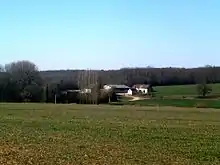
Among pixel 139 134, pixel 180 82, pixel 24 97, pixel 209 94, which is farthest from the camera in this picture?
pixel 180 82

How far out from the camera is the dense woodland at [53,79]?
319 feet

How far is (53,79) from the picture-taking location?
118 metres

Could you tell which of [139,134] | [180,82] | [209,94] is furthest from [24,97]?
[139,134]

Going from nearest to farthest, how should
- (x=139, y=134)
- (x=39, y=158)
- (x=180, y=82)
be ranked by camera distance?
(x=39, y=158)
(x=139, y=134)
(x=180, y=82)

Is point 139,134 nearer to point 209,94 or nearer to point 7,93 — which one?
point 7,93

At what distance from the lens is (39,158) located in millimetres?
15789

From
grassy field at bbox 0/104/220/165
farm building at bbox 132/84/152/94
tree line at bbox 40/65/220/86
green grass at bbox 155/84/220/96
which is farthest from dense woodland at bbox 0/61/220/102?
grassy field at bbox 0/104/220/165

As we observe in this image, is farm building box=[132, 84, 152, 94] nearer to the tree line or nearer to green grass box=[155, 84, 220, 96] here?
the tree line

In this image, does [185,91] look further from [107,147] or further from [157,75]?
[107,147]

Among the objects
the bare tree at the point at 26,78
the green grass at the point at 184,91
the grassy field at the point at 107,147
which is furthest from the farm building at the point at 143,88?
the grassy field at the point at 107,147

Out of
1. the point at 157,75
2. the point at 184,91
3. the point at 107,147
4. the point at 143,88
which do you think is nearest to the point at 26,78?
the point at 184,91

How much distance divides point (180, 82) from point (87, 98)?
5068 cm

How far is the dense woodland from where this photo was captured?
319 feet

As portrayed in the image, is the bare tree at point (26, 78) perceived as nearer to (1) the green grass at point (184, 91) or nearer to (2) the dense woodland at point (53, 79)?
(2) the dense woodland at point (53, 79)
